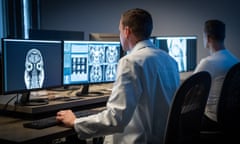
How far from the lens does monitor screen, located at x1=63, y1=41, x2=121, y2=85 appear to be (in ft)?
8.81

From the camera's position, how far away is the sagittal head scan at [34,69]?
7.61ft


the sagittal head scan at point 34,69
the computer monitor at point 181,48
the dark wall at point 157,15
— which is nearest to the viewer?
the sagittal head scan at point 34,69

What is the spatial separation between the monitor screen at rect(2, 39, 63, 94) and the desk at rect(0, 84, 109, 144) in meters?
0.14

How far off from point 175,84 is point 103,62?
95 centimetres

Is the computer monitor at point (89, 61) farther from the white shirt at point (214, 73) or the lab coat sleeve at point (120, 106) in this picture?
the lab coat sleeve at point (120, 106)

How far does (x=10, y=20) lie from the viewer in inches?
188

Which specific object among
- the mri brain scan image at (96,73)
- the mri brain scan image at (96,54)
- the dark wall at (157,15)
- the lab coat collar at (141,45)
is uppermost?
the dark wall at (157,15)

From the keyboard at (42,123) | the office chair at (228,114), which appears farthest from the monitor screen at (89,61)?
the office chair at (228,114)

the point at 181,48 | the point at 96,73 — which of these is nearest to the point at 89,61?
the point at 96,73

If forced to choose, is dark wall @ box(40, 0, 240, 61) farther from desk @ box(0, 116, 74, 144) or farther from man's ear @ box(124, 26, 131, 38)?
desk @ box(0, 116, 74, 144)

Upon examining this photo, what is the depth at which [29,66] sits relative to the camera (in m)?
2.33

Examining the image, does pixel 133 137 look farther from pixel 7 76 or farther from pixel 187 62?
pixel 187 62

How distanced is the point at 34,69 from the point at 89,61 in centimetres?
54

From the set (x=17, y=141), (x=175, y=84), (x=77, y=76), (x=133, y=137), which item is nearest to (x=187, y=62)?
(x=77, y=76)
